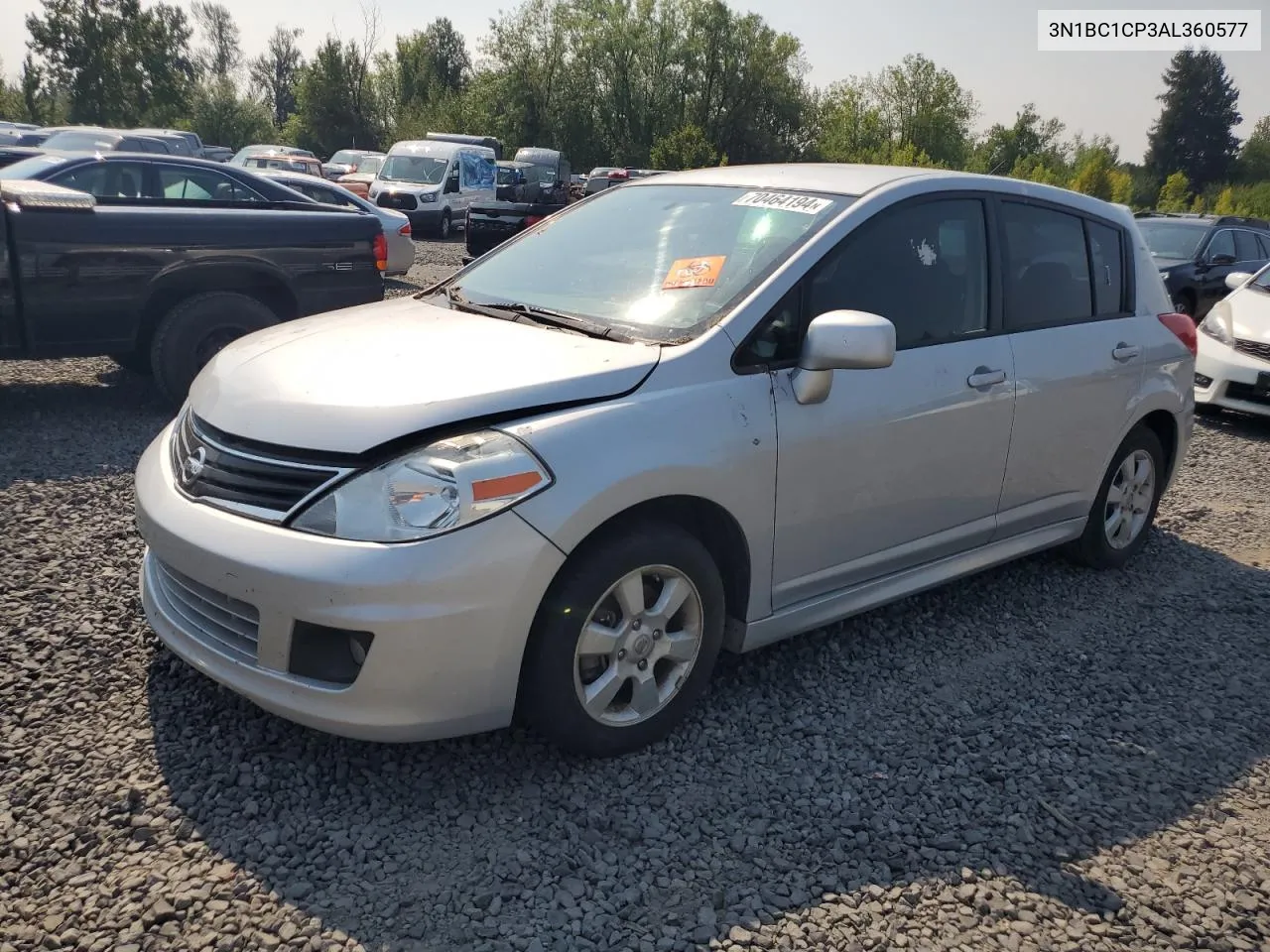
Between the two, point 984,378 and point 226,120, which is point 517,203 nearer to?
point 984,378

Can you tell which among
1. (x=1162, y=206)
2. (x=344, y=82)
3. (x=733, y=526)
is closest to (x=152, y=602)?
(x=733, y=526)

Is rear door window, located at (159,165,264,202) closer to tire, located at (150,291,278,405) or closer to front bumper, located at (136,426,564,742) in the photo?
tire, located at (150,291,278,405)

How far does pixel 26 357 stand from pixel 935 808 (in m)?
5.61

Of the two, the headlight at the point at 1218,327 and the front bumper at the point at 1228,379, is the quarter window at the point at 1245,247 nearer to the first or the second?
the headlight at the point at 1218,327

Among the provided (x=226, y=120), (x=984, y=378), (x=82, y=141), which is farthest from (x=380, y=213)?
(x=226, y=120)

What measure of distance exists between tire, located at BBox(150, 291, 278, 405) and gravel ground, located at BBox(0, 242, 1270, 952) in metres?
2.39

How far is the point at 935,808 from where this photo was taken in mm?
3029

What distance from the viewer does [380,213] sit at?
13.1 m

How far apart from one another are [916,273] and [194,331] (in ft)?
15.3

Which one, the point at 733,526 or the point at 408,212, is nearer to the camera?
the point at 733,526

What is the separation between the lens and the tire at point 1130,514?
4832mm

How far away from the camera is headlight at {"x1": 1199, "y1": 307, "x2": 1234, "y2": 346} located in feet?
28.3

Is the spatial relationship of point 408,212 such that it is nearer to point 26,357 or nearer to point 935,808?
point 26,357

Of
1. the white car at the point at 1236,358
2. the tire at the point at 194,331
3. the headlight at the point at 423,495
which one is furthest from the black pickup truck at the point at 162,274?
the white car at the point at 1236,358
